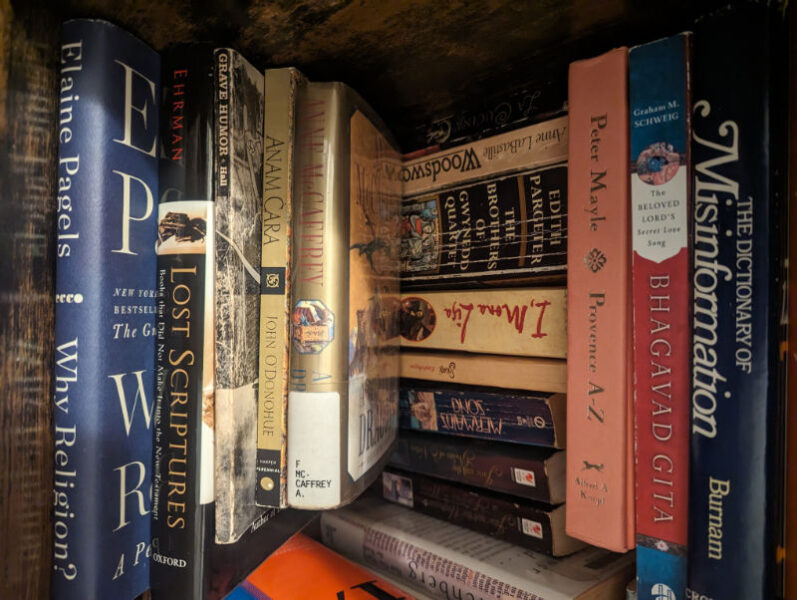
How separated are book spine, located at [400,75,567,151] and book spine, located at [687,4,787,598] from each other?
15 centimetres

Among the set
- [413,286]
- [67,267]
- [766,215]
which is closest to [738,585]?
[766,215]

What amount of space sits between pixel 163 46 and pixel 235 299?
0.83 ft

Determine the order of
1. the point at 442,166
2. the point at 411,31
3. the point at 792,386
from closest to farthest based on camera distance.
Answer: the point at 792,386 < the point at 411,31 < the point at 442,166

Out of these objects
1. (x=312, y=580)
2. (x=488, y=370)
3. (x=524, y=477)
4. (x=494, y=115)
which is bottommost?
(x=312, y=580)

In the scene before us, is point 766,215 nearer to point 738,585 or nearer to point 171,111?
point 738,585

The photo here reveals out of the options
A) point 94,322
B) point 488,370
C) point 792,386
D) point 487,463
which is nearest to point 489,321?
point 488,370

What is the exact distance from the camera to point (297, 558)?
23.2 inches

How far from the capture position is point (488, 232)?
21.0 inches

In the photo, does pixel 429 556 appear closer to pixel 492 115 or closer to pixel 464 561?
pixel 464 561

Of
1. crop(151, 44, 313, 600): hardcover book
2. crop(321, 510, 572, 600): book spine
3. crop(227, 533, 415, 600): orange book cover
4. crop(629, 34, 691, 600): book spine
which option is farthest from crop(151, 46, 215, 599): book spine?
crop(629, 34, 691, 600): book spine

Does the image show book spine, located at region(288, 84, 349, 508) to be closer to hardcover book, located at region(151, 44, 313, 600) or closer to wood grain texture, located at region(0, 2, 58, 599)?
hardcover book, located at region(151, 44, 313, 600)

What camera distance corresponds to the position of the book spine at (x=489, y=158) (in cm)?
49

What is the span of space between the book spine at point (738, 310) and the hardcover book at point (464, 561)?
12 cm

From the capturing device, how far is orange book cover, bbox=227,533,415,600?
1.69 feet
